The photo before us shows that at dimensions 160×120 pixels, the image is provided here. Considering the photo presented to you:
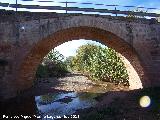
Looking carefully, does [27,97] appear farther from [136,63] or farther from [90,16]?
[136,63]

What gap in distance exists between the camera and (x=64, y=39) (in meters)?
17.2

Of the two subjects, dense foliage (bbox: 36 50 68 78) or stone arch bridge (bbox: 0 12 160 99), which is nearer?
stone arch bridge (bbox: 0 12 160 99)

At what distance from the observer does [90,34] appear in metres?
16.9

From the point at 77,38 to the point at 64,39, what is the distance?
3.28 feet

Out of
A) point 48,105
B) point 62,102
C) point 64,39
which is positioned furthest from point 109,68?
point 48,105

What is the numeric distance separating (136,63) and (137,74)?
2.29 feet

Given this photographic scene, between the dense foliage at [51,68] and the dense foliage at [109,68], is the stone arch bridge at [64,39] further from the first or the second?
the dense foliage at [51,68]

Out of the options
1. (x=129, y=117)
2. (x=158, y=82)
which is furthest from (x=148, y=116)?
(x=158, y=82)

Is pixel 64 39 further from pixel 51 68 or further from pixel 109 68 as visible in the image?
pixel 51 68

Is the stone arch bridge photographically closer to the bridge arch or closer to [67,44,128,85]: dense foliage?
the bridge arch

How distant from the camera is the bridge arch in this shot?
50.1 feet

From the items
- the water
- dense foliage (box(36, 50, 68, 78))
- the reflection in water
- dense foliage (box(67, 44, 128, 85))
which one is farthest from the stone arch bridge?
dense foliage (box(36, 50, 68, 78))

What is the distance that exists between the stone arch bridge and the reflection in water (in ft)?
4.67

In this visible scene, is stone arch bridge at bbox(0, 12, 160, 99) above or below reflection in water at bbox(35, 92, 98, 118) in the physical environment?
above
